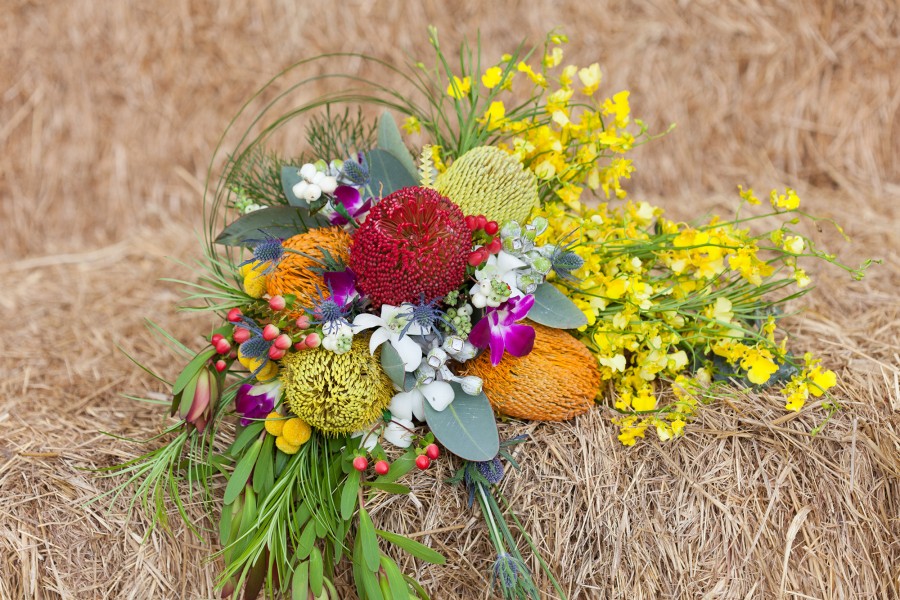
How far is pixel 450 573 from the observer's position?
2.47 feet

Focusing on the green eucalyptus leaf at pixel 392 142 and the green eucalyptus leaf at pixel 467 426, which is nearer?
the green eucalyptus leaf at pixel 467 426

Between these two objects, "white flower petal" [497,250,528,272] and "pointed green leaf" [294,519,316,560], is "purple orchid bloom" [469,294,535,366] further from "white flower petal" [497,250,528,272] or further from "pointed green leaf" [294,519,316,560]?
"pointed green leaf" [294,519,316,560]

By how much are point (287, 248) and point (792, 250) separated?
597 mm

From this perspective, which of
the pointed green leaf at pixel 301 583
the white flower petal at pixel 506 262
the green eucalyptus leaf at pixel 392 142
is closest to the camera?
the pointed green leaf at pixel 301 583

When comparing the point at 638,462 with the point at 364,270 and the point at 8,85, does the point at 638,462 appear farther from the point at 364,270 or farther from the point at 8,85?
the point at 8,85

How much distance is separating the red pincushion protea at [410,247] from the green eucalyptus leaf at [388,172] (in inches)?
5.1

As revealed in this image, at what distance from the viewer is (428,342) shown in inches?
29.5

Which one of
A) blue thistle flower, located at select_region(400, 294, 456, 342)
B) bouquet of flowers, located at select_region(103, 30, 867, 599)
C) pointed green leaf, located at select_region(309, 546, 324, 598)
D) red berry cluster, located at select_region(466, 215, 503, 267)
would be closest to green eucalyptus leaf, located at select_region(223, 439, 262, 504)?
bouquet of flowers, located at select_region(103, 30, 867, 599)

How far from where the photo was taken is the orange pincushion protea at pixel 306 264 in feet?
2.41

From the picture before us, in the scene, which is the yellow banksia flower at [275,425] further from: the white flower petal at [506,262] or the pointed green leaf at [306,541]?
the white flower petal at [506,262]

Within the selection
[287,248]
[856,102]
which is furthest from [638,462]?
[856,102]

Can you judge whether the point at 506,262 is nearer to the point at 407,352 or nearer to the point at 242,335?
the point at 407,352

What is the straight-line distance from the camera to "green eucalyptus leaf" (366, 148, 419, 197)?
33.1 inches

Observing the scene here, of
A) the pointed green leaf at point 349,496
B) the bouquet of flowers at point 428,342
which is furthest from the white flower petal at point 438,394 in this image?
the pointed green leaf at point 349,496
